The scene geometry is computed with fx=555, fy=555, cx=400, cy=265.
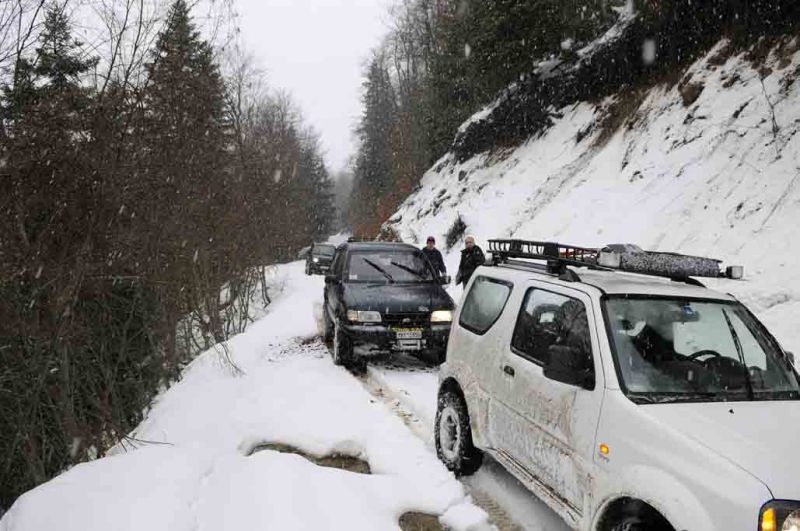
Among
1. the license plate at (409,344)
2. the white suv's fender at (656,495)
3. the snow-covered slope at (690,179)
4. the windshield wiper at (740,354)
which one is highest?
the snow-covered slope at (690,179)

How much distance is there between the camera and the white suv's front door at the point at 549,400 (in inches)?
131

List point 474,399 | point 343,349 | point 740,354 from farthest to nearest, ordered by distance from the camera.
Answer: point 343,349 → point 474,399 → point 740,354

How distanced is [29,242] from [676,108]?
1549 cm

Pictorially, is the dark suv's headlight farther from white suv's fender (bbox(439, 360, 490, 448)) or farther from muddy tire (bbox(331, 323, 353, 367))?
muddy tire (bbox(331, 323, 353, 367))

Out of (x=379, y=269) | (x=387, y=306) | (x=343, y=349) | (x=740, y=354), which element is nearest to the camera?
(x=740, y=354)

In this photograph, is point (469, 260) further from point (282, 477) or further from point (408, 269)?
point (282, 477)

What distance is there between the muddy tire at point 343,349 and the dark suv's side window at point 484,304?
350 cm

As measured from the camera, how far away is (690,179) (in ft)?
42.3

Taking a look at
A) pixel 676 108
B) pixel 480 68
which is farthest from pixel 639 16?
pixel 480 68

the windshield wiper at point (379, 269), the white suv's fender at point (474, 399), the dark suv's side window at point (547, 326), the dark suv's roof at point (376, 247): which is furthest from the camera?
the dark suv's roof at point (376, 247)

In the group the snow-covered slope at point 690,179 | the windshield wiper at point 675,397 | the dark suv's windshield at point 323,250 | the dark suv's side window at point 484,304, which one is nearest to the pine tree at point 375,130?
the dark suv's windshield at point 323,250

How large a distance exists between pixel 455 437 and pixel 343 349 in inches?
148

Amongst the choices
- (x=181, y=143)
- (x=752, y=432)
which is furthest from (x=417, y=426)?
(x=181, y=143)

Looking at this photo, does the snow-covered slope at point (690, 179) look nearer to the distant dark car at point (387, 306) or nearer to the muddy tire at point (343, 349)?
the distant dark car at point (387, 306)
